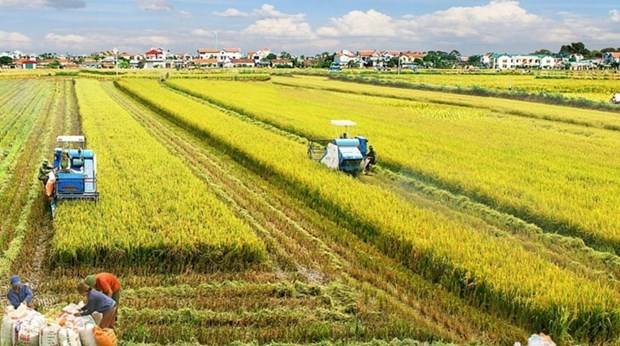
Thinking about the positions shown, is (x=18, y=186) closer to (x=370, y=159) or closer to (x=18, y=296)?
(x=370, y=159)

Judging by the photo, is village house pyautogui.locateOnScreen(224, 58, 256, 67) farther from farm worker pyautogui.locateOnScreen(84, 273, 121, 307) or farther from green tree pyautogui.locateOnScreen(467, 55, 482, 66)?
farm worker pyautogui.locateOnScreen(84, 273, 121, 307)

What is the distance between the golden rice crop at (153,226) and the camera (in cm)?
945

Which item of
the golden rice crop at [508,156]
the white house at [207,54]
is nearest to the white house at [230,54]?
the white house at [207,54]

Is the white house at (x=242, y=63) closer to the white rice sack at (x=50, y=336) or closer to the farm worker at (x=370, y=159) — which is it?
the farm worker at (x=370, y=159)

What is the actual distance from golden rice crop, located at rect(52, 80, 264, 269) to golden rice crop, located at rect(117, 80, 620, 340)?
2.33 metres

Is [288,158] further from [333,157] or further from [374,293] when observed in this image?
[374,293]

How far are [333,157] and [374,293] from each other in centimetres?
812

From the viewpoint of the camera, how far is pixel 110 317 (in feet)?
21.4

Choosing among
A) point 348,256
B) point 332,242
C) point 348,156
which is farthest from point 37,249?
point 348,156

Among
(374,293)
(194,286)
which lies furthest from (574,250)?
(194,286)

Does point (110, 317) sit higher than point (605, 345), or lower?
higher

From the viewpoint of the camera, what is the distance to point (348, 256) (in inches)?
409

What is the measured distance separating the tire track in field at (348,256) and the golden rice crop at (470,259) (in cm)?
30

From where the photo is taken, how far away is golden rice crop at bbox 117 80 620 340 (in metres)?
7.54
